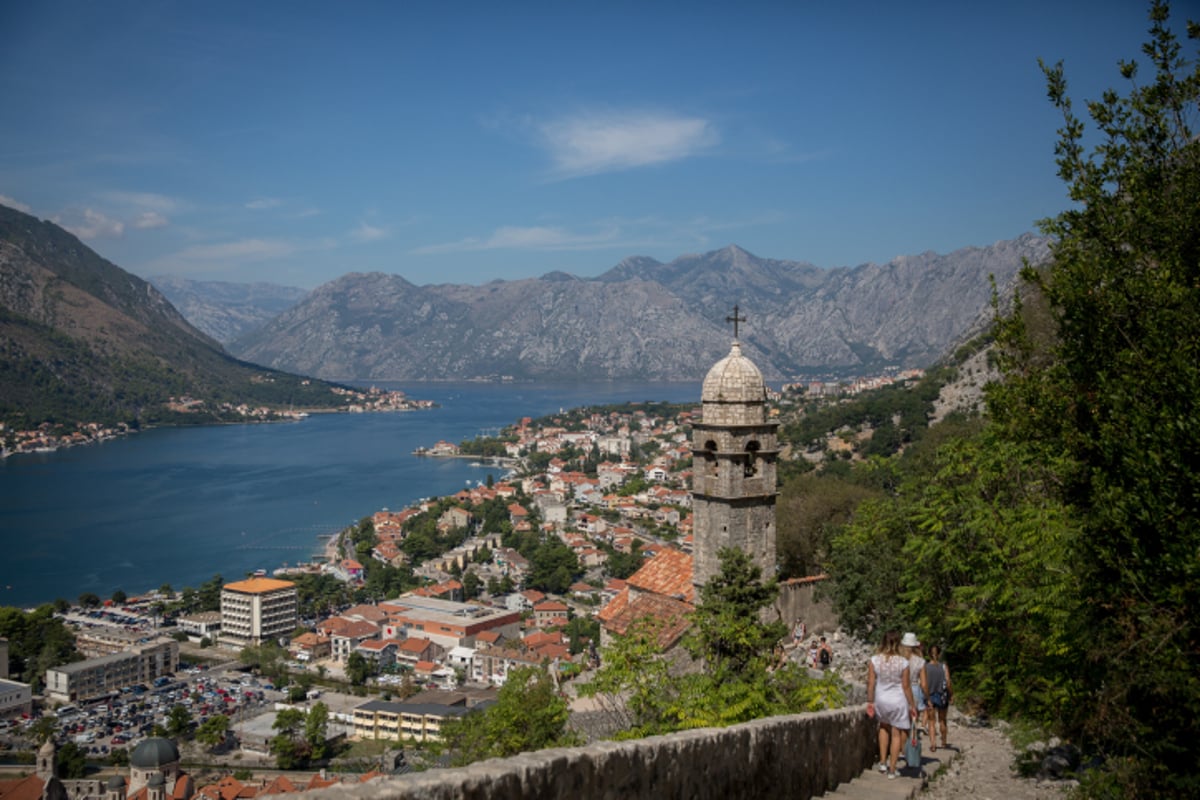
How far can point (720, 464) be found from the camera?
12.0 m

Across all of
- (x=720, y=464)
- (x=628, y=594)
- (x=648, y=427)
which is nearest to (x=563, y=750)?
(x=720, y=464)

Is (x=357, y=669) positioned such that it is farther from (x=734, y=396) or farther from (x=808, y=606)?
(x=734, y=396)

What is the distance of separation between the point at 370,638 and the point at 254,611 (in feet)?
18.6

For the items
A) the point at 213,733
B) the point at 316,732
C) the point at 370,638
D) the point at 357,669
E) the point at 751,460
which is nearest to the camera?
the point at 751,460

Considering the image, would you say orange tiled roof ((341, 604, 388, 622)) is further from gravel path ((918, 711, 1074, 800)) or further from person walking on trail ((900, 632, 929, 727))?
person walking on trail ((900, 632, 929, 727))

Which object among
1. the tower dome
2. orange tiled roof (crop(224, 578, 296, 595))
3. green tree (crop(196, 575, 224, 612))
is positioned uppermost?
the tower dome

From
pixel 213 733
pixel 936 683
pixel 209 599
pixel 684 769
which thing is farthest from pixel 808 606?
pixel 209 599

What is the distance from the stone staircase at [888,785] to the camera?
4594 mm

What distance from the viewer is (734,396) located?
12188 mm

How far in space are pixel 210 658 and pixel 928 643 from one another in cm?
3817

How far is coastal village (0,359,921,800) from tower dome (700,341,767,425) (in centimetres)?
55

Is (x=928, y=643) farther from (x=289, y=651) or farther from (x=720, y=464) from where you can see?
(x=289, y=651)

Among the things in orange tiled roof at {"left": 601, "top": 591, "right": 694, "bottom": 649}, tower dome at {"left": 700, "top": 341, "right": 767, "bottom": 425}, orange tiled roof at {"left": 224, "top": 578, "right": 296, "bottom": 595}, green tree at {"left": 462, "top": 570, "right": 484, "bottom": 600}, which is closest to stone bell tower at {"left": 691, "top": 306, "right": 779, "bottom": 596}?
tower dome at {"left": 700, "top": 341, "right": 767, "bottom": 425}

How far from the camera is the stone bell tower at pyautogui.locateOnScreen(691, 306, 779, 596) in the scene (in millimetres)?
11891
